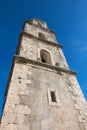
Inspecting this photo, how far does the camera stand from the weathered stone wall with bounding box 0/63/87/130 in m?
3.94

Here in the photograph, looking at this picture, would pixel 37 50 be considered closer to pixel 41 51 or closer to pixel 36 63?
pixel 41 51

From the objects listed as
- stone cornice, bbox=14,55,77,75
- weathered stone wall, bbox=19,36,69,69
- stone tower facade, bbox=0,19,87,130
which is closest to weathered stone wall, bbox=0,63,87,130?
stone tower facade, bbox=0,19,87,130

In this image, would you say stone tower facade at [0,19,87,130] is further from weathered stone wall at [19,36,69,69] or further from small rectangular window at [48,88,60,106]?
weathered stone wall at [19,36,69,69]

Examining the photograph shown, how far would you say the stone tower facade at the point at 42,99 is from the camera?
157 inches

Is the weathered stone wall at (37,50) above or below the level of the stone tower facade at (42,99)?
above

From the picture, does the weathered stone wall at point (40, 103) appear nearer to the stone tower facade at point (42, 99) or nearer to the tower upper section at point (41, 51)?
the stone tower facade at point (42, 99)

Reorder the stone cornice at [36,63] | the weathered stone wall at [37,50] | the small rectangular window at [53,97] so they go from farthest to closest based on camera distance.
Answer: the weathered stone wall at [37,50], the stone cornice at [36,63], the small rectangular window at [53,97]

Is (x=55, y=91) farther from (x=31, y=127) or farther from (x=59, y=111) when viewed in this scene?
(x=31, y=127)

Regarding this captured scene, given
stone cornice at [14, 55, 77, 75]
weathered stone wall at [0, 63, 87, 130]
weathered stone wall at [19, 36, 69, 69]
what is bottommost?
weathered stone wall at [0, 63, 87, 130]

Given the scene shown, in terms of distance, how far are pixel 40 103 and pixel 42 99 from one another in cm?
24

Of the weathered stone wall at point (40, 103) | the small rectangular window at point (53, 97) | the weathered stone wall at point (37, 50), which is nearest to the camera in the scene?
the weathered stone wall at point (40, 103)

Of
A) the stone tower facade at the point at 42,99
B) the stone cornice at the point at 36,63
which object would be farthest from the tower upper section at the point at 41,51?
the stone cornice at the point at 36,63

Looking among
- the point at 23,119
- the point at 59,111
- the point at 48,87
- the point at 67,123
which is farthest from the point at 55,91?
the point at 23,119

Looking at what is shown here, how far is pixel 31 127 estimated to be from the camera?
3814mm
